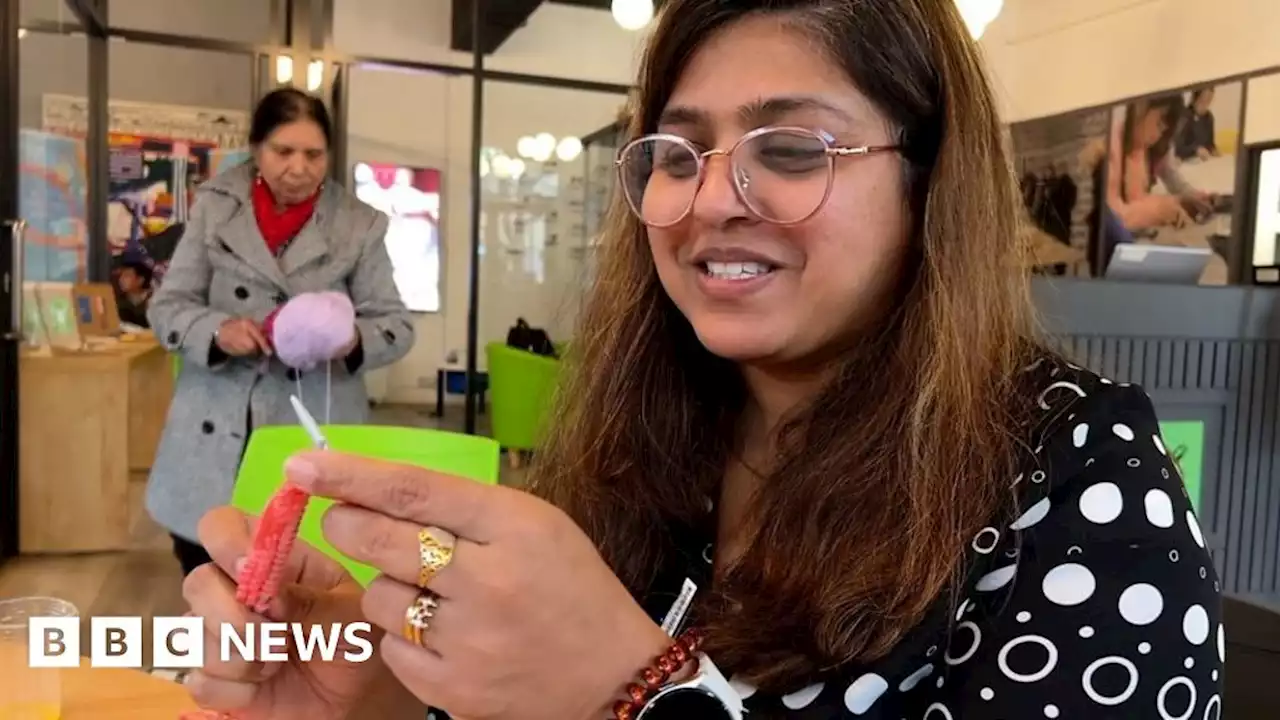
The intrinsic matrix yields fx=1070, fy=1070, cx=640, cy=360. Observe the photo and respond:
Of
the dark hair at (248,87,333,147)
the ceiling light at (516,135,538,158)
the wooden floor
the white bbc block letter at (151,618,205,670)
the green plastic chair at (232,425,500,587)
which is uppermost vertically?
the ceiling light at (516,135,538,158)

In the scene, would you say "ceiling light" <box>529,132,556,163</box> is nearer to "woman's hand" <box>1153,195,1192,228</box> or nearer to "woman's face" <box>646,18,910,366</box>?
"woman's hand" <box>1153,195,1192,228</box>

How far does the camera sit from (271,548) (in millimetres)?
494

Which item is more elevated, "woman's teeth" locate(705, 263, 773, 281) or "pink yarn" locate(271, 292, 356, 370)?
"woman's teeth" locate(705, 263, 773, 281)

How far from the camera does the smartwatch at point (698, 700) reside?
1.54ft

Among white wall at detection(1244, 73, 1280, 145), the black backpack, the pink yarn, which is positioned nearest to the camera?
the pink yarn

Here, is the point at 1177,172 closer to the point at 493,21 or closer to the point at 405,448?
the point at 493,21

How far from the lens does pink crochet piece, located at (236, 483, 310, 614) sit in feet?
1.46

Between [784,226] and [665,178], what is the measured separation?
0.31ft

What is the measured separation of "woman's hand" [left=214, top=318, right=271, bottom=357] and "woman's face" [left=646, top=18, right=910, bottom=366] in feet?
3.57

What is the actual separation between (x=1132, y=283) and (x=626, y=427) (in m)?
1.09

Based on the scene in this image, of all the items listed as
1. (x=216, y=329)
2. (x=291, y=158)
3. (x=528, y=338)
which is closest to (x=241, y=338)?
(x=216, y=329)

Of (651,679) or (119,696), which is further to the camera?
(119,696)

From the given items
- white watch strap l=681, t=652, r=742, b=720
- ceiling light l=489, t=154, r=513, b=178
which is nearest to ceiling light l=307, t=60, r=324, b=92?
ceiling light l=489, t=154, r=513, b=178

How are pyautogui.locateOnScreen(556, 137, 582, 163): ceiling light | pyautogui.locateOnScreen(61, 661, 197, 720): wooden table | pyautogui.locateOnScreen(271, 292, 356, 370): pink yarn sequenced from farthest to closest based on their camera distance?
pyautogui.locateOnScreen(556, 137, 582, 163): ceiling light
pyautogui.locateOnScreen(271, 292, 356, 370): pink yarn
pyautogui.locateOnScreen(61, 661, 197, 720): wooden table
